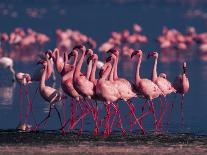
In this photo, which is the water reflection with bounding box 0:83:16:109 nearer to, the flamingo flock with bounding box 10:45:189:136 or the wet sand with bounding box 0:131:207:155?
the flamingo flock with bounding box 10:45:189:136

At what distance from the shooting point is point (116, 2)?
356ft

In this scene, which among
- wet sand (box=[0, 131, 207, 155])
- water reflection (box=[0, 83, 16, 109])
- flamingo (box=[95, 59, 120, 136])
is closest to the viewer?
wet sand (box=[0, 131, 207, 155])

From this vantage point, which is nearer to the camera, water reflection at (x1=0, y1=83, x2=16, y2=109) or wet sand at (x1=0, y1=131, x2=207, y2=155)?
wet sand at (x1=0, y1=131, x2=207, y2=155)

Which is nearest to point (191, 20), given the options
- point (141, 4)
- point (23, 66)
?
point (141, 4)

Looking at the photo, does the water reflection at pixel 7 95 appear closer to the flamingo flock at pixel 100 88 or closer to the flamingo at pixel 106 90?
the flamingo flock at pixel 100 88

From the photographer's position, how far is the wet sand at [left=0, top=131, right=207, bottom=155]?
35.5ft

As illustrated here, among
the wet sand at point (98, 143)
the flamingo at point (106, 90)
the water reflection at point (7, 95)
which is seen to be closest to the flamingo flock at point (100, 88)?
the flamingo at point (106, 90)

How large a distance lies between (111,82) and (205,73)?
408 inches

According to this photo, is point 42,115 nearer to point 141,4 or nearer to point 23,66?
point 23,66

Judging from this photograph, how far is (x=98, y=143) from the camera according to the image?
11344 millimetres

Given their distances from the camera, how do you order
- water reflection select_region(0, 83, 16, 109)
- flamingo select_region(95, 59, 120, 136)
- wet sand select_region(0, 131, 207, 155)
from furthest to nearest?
water reflection select_region(0, 83, 16, 109)
flamingo select_region(95, 59, 120, 136)
wet sand select_region(0, 131, 207, 155)

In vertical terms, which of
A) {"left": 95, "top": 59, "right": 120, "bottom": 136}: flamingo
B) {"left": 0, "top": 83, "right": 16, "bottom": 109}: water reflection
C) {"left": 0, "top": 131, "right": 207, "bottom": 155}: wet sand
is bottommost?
{"left": 0, "top": 131, "right": 207, "bottom": 155}: wet sand

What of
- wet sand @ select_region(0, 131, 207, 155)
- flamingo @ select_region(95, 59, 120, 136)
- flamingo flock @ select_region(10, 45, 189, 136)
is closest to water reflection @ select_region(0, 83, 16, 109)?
flamingo flock @ select_region(10, 45, 189, 136)

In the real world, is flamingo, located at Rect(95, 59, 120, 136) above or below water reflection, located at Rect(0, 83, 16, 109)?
below
